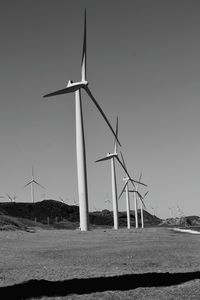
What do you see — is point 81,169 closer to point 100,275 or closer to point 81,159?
point 81,159

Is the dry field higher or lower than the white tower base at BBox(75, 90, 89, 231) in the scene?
lower

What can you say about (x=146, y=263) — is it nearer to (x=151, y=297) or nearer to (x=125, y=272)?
(x=125, y=272)

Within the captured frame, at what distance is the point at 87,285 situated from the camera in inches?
771

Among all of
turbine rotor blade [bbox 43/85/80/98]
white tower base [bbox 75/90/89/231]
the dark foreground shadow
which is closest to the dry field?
the dark foreground shadow

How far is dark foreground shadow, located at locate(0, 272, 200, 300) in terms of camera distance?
58.9ft

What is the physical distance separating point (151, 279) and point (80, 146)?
4185 cm

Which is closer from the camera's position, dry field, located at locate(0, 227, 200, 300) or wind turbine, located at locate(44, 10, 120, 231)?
dry field, located at locate(0, 227, 200, 300)

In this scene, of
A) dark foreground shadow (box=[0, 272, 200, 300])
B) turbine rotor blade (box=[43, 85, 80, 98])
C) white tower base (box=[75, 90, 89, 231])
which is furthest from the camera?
turbine rotor blade (box=[43, 85, 80, 98])

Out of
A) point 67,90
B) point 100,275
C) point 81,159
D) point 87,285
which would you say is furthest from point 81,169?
point 87,285

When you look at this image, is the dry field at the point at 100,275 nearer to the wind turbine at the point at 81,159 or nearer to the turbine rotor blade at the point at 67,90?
the wind turbine at the point at 81,159

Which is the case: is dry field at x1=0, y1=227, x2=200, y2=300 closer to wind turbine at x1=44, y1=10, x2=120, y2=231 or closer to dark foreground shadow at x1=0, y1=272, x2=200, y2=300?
dark foreground shadow at x1=0, y1=272, x2=200, y2=300

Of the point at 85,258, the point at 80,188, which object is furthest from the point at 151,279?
the point at 80,188

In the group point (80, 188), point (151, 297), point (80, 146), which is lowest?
point (151, 297)

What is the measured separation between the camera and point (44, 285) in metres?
19.5
